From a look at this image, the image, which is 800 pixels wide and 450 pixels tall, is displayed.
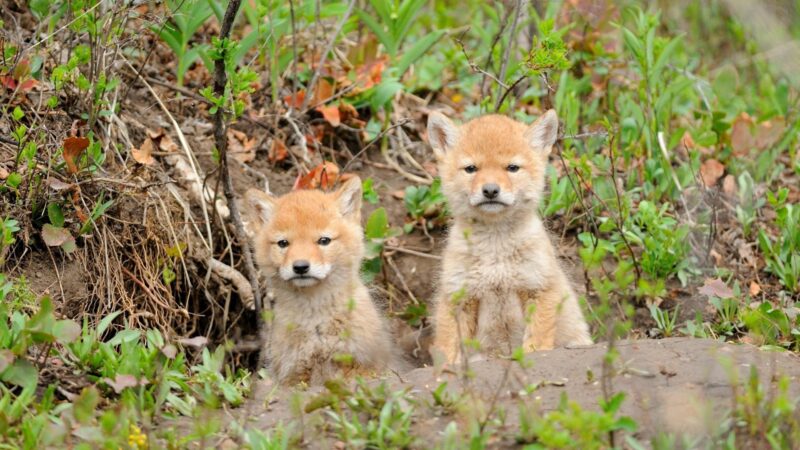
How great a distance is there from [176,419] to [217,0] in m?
3.45

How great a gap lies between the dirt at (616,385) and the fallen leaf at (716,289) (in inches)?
36.6

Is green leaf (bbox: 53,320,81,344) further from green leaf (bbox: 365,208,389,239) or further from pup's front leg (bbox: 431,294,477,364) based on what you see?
green leaf (bbox: 365,208,389,239)

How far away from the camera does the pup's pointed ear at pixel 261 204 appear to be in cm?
671

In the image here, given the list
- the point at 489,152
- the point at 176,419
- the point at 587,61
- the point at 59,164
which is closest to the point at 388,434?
the point at 176,419

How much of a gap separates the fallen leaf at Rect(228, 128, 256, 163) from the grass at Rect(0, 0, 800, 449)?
124 millimetres

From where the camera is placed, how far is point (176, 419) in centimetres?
511

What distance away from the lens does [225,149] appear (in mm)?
6684

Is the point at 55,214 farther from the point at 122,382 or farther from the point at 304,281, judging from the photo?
the point at 122,382

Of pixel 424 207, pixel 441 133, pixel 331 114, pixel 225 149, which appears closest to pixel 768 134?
pixel 424 207

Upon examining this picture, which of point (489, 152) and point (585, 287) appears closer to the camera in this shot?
point (489, 152)

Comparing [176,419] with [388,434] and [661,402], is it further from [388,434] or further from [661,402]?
[661,402]

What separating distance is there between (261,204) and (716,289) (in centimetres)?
305

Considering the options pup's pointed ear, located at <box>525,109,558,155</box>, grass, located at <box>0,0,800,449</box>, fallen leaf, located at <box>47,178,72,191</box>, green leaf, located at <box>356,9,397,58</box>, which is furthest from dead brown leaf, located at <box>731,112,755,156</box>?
fallen leaf, located at <box>47,178,72,191</box>

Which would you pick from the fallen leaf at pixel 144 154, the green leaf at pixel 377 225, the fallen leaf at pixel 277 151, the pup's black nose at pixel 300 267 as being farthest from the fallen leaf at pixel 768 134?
the fallen leaf at pixel 144 154
